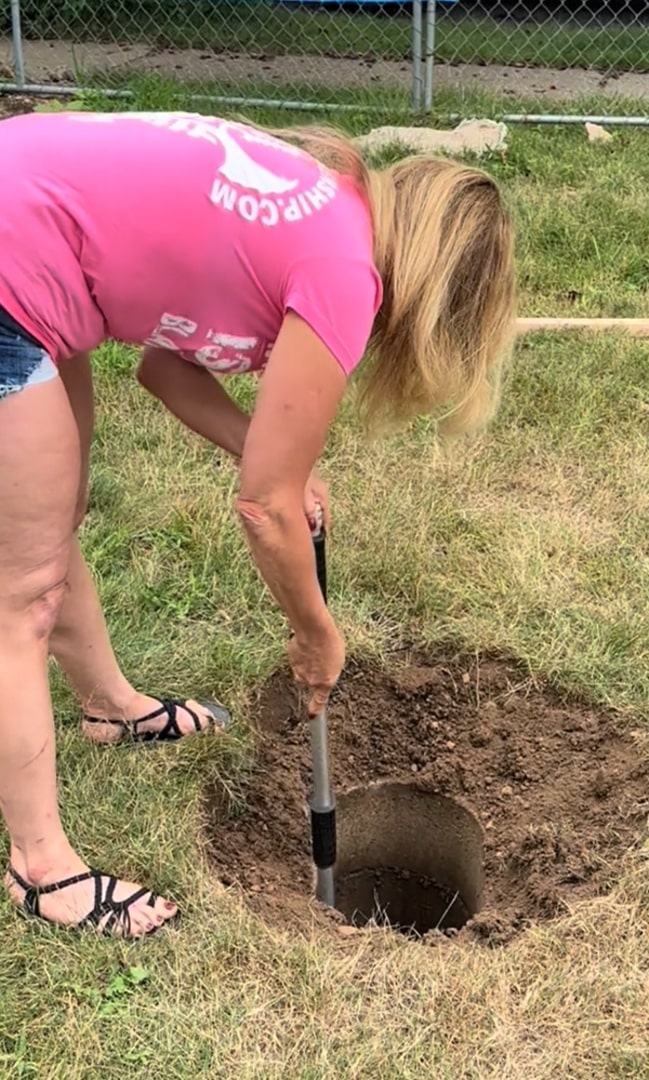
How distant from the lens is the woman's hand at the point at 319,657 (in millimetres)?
2195

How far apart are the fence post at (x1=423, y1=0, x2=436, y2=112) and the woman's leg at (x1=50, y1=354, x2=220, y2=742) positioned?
5226 millimetres

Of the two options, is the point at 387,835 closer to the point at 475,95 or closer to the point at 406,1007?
the point at 406,1007

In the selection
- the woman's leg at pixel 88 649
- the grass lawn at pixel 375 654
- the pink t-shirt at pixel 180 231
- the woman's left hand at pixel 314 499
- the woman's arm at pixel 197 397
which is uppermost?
the pink t-shirt at pixel 180 231

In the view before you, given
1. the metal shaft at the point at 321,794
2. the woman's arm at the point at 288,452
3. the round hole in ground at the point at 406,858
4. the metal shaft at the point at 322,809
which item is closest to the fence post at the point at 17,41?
the metal shaft at the point at 322,809

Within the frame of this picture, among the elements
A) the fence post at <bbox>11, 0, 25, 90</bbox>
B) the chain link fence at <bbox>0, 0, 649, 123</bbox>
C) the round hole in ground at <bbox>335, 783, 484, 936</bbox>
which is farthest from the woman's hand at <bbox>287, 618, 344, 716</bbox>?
the chain link fence at <bbox>0, 0, 649, 123</bbox>

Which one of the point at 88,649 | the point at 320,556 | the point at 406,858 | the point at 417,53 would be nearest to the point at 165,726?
the point at 88,649

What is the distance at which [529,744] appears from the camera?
9.93 ft

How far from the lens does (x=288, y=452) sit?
1835 mm

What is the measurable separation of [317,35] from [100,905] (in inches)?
365

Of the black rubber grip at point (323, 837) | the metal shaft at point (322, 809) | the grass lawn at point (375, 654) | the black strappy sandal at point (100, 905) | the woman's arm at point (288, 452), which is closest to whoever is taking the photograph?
the woman's arm at point (288, 452)

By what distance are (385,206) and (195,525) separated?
1809 millimetres

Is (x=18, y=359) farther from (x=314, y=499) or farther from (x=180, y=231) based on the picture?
(x=314, y=499)

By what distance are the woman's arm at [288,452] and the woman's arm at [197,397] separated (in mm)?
464

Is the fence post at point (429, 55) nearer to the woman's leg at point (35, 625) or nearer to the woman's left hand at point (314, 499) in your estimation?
the woman's left hand at point (314, 499)
